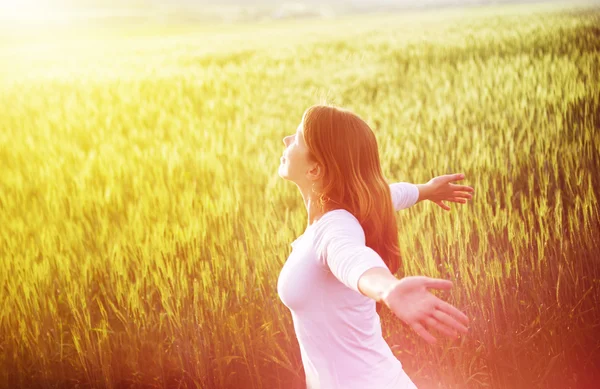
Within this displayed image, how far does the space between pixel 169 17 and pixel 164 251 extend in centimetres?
279

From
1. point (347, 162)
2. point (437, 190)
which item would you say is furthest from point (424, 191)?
point (347, 162)

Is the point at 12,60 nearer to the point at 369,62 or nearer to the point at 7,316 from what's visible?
the point at 369,62

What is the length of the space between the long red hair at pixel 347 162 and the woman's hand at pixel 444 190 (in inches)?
11.1

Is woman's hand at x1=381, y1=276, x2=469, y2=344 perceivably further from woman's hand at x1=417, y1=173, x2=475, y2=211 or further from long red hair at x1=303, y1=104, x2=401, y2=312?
woman's hand at x1=417, y1=173, x2=475, y2=211

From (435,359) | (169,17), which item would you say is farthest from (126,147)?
(169,17)

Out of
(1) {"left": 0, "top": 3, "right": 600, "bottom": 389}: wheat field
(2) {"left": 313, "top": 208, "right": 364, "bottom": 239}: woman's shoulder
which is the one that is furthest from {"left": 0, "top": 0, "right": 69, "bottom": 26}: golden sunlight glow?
(2) {"left": 313, "top": 208, "right": 364, "bottom": 239}: woman's shoulder

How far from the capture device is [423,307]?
705 mm

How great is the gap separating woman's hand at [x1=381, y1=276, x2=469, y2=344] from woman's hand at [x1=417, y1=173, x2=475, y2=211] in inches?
22.9

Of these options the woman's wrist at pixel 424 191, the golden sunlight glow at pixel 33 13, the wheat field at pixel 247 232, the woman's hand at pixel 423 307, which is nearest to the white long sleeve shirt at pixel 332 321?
the woman's hand at pixel 423 307

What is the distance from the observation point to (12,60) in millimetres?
3576

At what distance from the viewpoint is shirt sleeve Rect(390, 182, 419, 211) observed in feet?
3.98

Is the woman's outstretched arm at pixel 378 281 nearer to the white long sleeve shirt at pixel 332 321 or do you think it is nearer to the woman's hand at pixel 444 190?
the white long sleeve shirt at pixel 332 321

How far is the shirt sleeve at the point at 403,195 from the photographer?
121 cm

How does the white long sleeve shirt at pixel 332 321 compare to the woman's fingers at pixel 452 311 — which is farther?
the white long sleeve shirt at pixel 332 321
